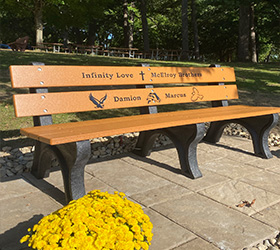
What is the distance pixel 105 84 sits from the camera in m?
3.84

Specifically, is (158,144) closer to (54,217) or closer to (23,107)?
(23,107)

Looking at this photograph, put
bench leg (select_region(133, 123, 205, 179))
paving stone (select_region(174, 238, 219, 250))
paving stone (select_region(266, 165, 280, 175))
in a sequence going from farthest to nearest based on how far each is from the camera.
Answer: paving stone (select_region(266, 165, 280, 175)) < bench leg (select_region(133, 123, 205, 179)) < paving stone (select_region(174, 238, 219, 250))

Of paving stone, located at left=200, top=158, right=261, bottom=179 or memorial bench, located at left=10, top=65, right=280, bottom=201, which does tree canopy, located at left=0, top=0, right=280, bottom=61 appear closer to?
memorial bench, located at left=10, top=65, right=280, bottom=201

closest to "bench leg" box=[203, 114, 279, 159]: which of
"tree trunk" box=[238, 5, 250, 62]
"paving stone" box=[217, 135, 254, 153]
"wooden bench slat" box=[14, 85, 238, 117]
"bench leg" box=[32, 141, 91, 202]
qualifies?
"paving stone" box=[217, 135, 254, 153]

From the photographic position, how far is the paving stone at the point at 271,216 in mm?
2695

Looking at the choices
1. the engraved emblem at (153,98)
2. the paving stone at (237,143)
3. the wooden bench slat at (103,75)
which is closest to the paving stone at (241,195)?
the engraved emblem at (153,98)

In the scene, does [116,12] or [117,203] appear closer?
[117,203]

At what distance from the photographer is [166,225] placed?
2.62m

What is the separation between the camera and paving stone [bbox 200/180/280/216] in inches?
118

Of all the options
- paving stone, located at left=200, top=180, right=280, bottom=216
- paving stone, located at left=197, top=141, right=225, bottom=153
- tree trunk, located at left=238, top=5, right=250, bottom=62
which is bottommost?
paving stone, located at left=200, top=180, right=280, bottom=216

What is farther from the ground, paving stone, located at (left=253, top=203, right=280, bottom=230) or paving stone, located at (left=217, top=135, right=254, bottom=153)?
paving stone, located at (left=217, top=135, right=254, bottom=153)

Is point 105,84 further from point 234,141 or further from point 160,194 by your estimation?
point 234,141

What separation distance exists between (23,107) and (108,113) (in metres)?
3.27

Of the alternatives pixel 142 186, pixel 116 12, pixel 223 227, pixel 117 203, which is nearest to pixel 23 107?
pixel 142 186
